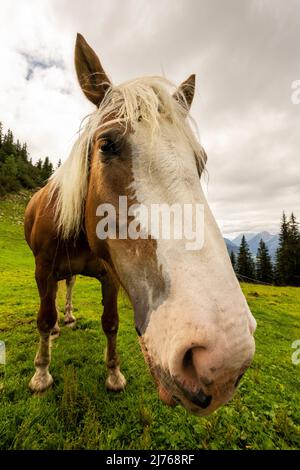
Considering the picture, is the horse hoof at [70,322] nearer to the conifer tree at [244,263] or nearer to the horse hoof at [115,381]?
the horse hoof at [115,381]

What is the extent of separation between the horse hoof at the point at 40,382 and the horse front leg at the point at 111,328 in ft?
2.71

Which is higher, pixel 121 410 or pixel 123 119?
pixel 123 119

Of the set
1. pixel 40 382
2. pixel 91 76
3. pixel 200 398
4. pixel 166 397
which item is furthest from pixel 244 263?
pixel 200 398

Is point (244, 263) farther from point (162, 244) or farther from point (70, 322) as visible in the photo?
point (162, 244)

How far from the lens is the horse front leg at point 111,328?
3711mm

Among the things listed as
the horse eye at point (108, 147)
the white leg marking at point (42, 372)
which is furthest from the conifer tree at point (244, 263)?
the horse eye at point (108, 147)

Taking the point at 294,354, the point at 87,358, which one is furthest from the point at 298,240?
the point at 87,358

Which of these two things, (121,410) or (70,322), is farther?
(70,322)

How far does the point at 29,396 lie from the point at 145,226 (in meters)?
3.15

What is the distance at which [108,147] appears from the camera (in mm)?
2062

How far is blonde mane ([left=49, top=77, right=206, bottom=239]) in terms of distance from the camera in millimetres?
2111

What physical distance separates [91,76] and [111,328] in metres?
3.38

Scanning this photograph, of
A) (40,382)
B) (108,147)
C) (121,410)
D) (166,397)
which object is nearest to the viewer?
(166,397)

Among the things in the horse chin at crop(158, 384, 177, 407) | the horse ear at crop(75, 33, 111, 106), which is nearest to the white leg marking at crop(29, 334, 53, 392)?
the horse chin at crop(158, 384, 177, 407)
